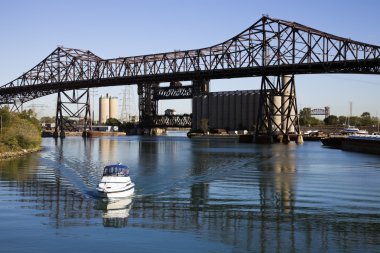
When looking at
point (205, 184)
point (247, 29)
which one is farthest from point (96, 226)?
point (247, 29)

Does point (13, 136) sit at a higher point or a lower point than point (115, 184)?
higher

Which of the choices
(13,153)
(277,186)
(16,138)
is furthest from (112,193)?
(16,138)

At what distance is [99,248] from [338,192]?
2240 centimetres

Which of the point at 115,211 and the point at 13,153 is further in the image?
the point at 13,153

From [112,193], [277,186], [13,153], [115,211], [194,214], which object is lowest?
[194,214]

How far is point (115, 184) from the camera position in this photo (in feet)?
120

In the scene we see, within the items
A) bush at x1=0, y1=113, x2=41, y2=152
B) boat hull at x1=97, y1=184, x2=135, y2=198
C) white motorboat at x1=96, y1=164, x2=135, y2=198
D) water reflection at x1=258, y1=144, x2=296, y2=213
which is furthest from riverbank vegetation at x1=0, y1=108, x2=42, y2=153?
boat hull at x1=97, y1=184, x2=135, y2=198

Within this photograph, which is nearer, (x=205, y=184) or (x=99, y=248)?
(x=99, y=248)

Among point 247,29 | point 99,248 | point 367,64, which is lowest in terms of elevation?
point 99,248

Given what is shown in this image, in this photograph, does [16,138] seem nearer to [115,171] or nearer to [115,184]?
[115,171]

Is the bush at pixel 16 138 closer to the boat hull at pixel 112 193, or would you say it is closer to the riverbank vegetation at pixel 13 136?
the riverbank vegetation at pixel 13 136

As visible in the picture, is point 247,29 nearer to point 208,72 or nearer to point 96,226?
point 208,72

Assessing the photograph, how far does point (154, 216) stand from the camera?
29.9 m

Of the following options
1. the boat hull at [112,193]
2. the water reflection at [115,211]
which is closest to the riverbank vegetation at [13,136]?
the boat hull at [112,193]
